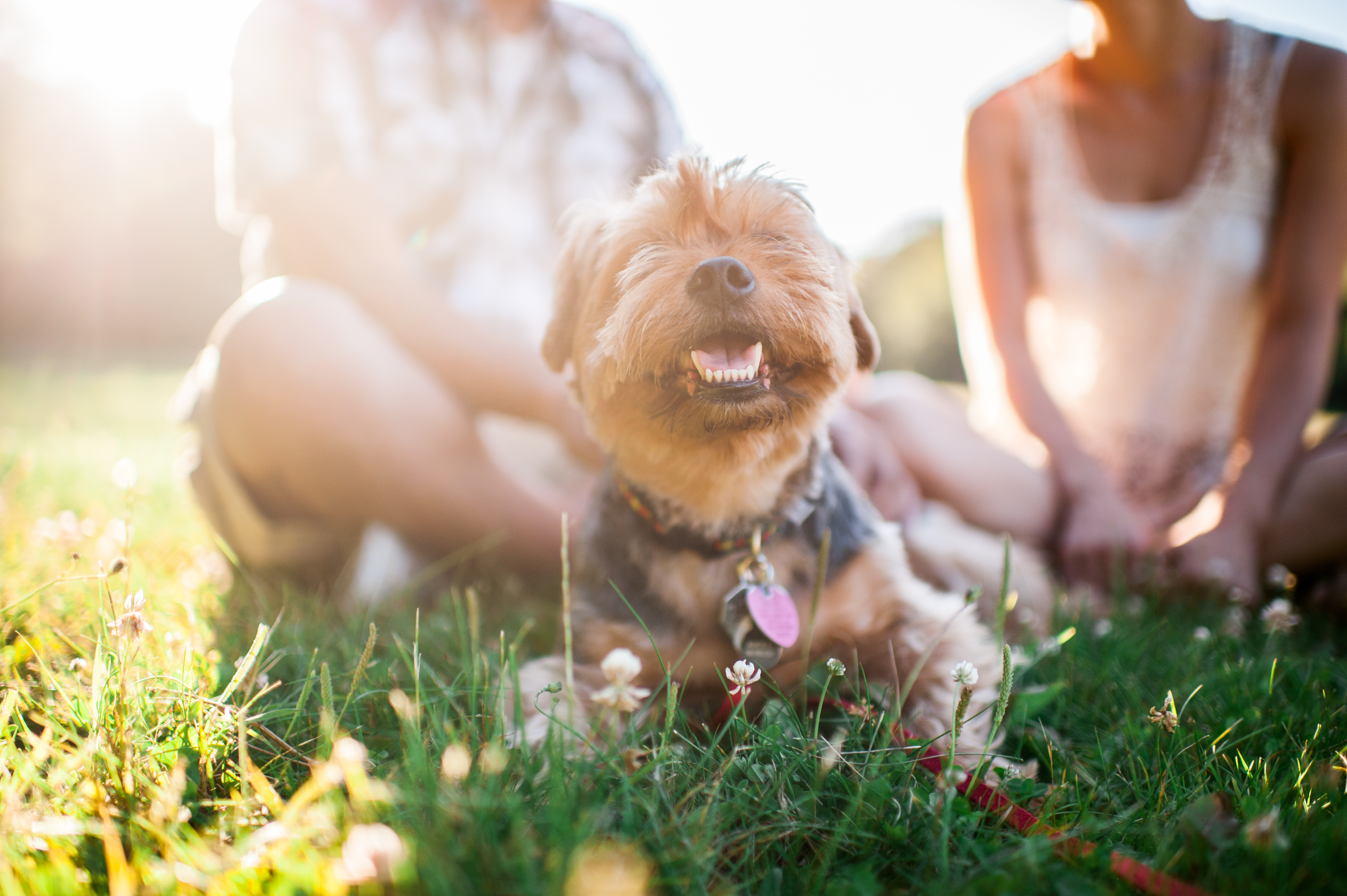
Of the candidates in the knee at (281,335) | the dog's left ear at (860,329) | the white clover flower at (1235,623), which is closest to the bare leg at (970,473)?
the white clover flower at (1235,623)

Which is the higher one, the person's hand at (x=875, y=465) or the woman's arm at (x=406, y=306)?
the woman's arm at (x=406, y=306)

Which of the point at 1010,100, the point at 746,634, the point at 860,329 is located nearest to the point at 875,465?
the point at 860,329

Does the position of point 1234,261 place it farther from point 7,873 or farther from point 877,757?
point 7,873

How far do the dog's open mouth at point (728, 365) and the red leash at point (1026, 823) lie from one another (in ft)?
2.74

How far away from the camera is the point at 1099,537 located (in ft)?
10.9

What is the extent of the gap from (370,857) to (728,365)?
4.78 ft

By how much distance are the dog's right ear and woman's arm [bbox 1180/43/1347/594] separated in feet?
10.8

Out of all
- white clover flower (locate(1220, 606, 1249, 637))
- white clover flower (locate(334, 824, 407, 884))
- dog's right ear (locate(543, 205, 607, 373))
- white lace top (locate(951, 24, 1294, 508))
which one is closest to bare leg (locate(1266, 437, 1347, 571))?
white lace top (locate(951, 24, 1294, 508))

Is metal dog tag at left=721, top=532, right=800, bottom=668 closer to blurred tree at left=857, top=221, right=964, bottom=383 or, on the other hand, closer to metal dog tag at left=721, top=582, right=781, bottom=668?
metal dog tag at left=721, top=582, right=781, bottom=668

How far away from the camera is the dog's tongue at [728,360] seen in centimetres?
202

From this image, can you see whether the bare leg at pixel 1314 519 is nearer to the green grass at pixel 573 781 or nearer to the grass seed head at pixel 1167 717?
the green grass at pixel 573 781

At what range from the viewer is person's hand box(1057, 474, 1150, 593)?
10.7 ft

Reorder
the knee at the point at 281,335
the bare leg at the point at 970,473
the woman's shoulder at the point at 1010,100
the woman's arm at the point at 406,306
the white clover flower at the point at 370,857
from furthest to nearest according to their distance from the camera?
the woman's shoulder at the point at 1010,100 < the bare leg at the point at 970,473 < the woman's arm at the point at 406,306 < the knee at the point at 281,335 < the white clover flower at the point at 370,857

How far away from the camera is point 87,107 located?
20.7 metres
